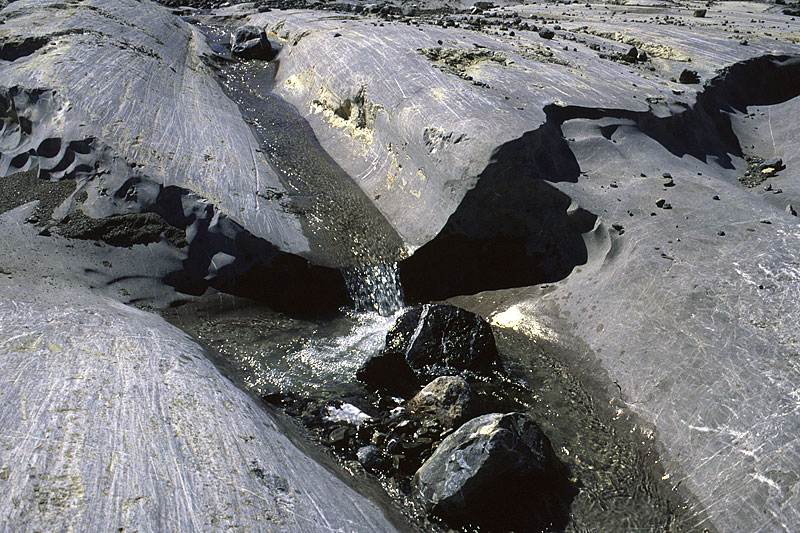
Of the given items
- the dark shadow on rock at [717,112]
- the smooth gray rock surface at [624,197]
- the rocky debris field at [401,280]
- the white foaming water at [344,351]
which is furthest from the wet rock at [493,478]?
the dark shadow on rock at [717,112]

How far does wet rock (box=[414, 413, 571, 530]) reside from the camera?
156 inches

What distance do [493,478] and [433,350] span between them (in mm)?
1560

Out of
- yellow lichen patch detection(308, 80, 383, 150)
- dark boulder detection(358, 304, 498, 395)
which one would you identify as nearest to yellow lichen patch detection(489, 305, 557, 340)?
dark boulder detection(358, 304, 498, 395)

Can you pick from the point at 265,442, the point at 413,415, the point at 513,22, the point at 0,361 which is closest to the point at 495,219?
the point at 413,415

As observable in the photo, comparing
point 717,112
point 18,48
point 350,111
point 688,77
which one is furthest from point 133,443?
point 688,77

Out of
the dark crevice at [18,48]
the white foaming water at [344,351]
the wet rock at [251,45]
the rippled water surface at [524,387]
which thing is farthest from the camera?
the wet rock at [251,45]

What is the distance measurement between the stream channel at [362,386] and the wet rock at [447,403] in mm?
286

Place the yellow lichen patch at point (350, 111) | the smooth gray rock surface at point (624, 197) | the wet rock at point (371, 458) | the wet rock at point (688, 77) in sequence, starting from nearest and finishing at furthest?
A: the wet rock at point (371, 458), the smooth gray rock surface at point (624, 197), the yellow lichen patch at point (350, 111), the wet rock at point (688, 77)

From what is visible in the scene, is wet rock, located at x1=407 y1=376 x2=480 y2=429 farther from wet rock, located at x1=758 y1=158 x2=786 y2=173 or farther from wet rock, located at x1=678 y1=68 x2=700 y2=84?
wet rock, located at x1=678 y1=68 x2=700 y2=84

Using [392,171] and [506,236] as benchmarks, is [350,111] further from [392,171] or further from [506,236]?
[506,236]

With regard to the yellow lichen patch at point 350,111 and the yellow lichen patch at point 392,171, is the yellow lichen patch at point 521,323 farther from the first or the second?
the yellow lichen patch at point 350,111

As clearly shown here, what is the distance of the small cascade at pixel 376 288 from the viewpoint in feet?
20.5

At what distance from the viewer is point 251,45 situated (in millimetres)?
10977

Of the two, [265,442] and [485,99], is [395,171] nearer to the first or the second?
[485,99]
